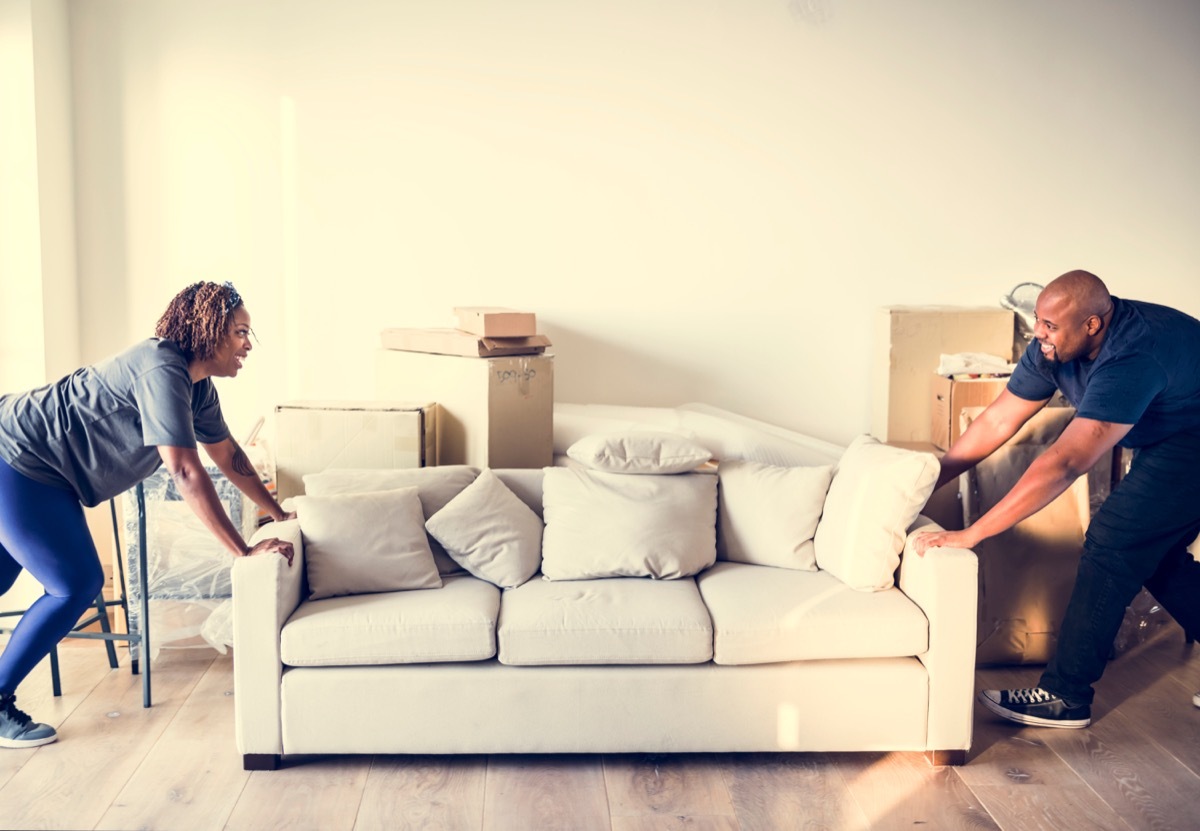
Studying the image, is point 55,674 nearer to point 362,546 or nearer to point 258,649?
point 258,649

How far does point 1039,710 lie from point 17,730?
9.67 feet

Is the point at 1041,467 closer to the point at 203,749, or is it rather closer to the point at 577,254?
the point at 577,254

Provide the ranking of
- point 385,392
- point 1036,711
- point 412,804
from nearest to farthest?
point 412,804 < point 1036,711 < point 385,392

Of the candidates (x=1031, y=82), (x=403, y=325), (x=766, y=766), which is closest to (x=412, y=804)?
(x=766, y=766)

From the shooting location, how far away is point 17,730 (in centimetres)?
309

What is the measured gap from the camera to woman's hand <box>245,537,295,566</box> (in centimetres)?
298

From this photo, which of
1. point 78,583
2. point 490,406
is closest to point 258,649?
point 78,583

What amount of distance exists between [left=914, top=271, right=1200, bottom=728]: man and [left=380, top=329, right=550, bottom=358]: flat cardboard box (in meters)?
1.54

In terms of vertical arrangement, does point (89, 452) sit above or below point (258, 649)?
above

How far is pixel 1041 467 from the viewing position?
3.11 metres

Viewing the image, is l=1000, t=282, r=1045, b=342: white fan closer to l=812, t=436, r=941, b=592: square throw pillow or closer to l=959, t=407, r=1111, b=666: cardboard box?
l=959, t=407, r=1111, b=666: cardboard box

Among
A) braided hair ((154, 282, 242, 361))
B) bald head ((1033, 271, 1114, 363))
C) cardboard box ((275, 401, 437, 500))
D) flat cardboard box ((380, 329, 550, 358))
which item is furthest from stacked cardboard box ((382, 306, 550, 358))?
bald head ((1033, 271, 1114, 363))

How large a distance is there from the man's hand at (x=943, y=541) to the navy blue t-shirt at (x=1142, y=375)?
469mm

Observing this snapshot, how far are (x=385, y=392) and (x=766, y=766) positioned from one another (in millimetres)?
2061
